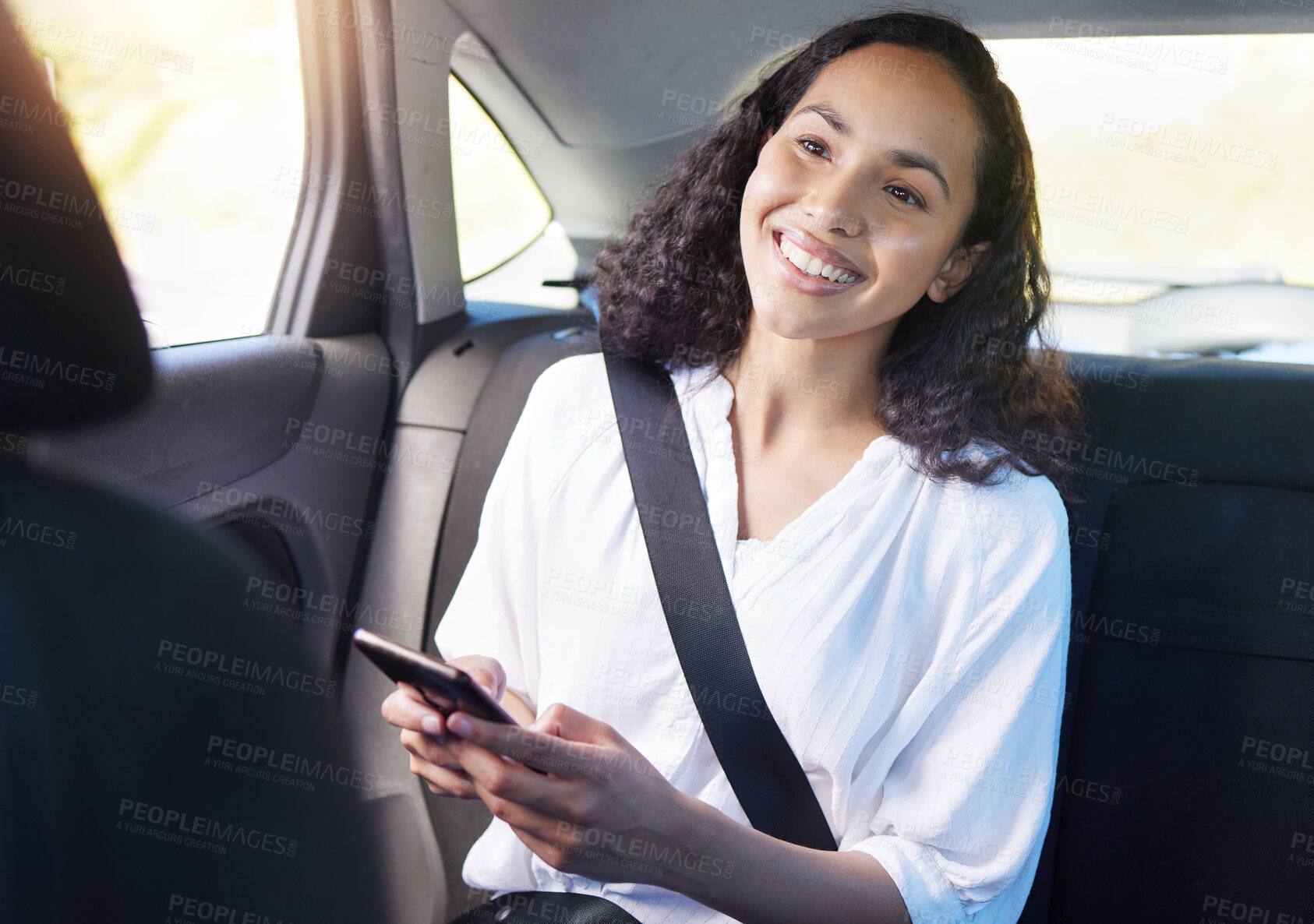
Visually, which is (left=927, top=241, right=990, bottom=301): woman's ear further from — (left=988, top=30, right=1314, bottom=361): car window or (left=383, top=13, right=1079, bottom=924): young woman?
(left=988, top=30, right=1314, bottom=361): car window

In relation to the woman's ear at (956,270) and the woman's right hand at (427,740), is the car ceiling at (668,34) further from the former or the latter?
the woman's right hand at (427,740)

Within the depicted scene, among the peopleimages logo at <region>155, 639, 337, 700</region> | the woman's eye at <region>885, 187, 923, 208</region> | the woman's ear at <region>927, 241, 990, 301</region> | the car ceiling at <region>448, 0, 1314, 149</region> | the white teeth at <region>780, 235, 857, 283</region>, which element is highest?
the car ceiling at <region>448, 0, 1314, 149</region>

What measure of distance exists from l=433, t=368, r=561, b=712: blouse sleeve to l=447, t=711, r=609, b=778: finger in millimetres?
382

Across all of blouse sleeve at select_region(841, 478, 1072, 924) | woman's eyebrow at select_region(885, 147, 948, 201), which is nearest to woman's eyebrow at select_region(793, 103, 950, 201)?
woman's eyebrow at select_region(885, 147, 948, 201)

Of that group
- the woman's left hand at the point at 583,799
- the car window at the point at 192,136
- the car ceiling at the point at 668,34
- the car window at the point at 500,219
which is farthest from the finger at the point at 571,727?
the car window at the point at 500,219

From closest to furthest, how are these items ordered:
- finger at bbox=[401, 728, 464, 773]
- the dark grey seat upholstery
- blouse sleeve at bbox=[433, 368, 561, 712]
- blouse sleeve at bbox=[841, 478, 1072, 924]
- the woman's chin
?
the dark grey seat upholstery
finger at bbox=[401, 728, 464, 773]
blouse sleeve at bbox=[841, 478, 1072, 924]
the woman's chin
blouse sleeve at bbox=[433, 368, 561, 712]

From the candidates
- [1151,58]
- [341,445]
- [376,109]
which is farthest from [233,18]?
[1151,58]

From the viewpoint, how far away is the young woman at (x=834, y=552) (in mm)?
997

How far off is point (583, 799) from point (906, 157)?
81 cm

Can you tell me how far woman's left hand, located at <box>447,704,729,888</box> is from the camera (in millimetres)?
853

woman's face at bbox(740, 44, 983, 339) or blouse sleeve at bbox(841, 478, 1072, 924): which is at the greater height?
woman's face at bbox(740, 44, 983, 339)

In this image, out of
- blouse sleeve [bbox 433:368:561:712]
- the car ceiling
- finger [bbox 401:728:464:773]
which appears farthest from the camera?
the car ceiling

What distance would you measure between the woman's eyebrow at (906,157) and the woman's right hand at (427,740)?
0.77 metres

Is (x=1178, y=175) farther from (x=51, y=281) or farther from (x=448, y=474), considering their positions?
(x=51, y=281)
